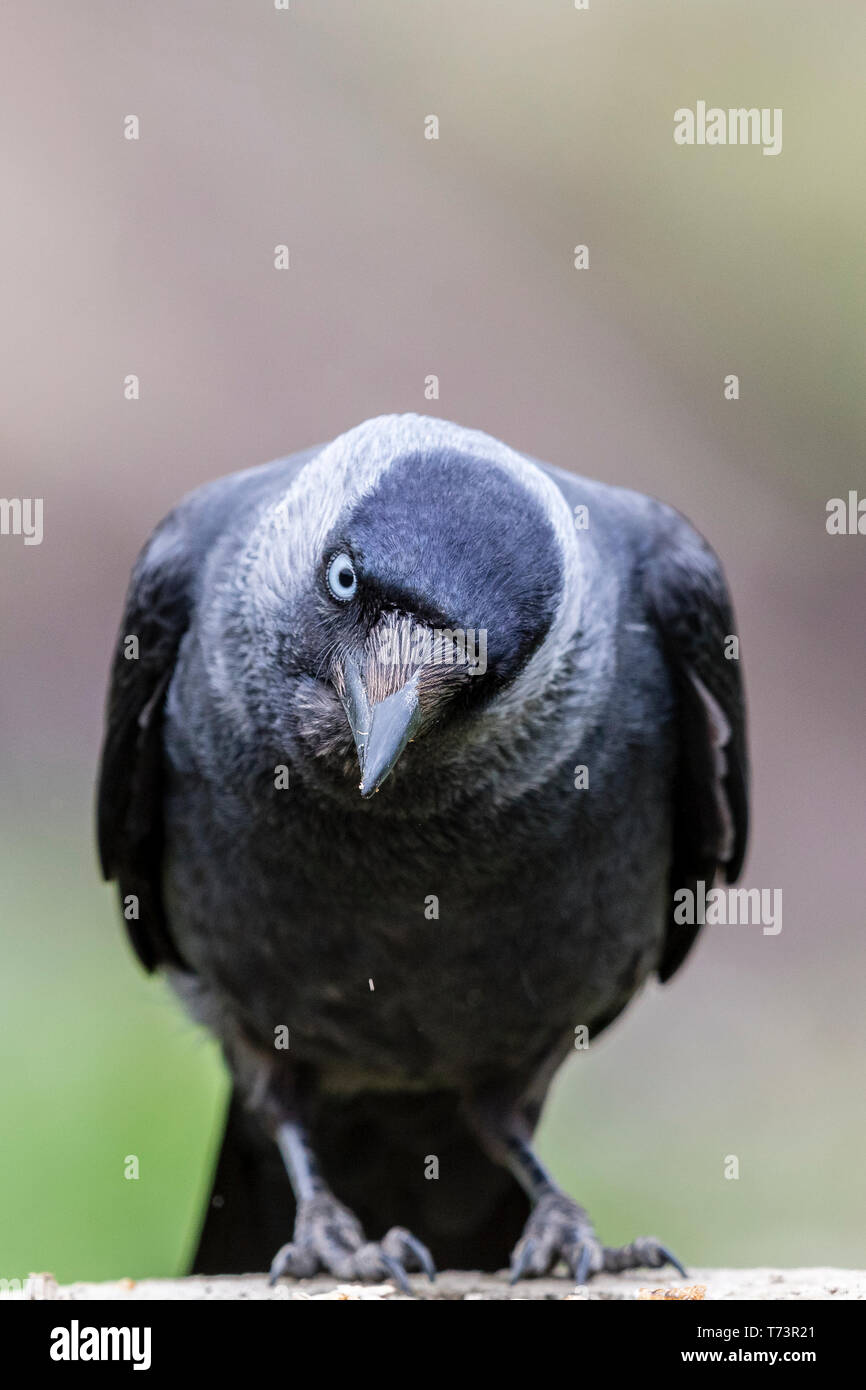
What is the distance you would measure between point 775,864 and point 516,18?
5398 mm

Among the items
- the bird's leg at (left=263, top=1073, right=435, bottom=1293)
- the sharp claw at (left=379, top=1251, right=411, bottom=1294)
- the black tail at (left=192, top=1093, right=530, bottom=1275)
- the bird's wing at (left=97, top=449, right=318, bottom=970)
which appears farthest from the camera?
the black tail at (left=192, top=1093, right=530, bottom=1275)

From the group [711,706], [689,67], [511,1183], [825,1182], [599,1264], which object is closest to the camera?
[599,1264]

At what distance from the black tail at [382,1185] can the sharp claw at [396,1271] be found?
0.84 m

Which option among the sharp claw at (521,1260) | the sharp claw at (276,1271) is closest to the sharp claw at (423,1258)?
the sharp claw at (521,1260)

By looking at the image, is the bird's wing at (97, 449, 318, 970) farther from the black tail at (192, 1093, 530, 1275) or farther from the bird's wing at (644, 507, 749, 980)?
the bird's wing at (644, 507, 749, 980)

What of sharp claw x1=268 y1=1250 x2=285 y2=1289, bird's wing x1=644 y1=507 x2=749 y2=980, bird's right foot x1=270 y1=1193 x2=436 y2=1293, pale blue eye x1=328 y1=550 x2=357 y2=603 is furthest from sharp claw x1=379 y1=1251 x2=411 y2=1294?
pale blue eye x1=328 y1=550 x2=357 y2=603

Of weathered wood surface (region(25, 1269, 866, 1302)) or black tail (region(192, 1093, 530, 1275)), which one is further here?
black tail (region(192, 1093, 530, 1275))

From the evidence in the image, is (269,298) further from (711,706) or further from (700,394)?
(711,706)

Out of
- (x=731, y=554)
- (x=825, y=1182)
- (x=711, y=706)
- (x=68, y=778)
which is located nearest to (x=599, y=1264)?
(x=711, y=706)

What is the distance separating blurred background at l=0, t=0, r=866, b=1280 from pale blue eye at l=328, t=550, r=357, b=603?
5737 millimetres

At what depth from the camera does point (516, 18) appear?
9.65 metres

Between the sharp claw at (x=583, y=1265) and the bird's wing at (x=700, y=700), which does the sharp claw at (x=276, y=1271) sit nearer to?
the sharp claw at (x=583, y=1265)

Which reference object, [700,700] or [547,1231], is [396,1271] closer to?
[547,1231]

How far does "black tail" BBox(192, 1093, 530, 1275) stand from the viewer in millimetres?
5617
